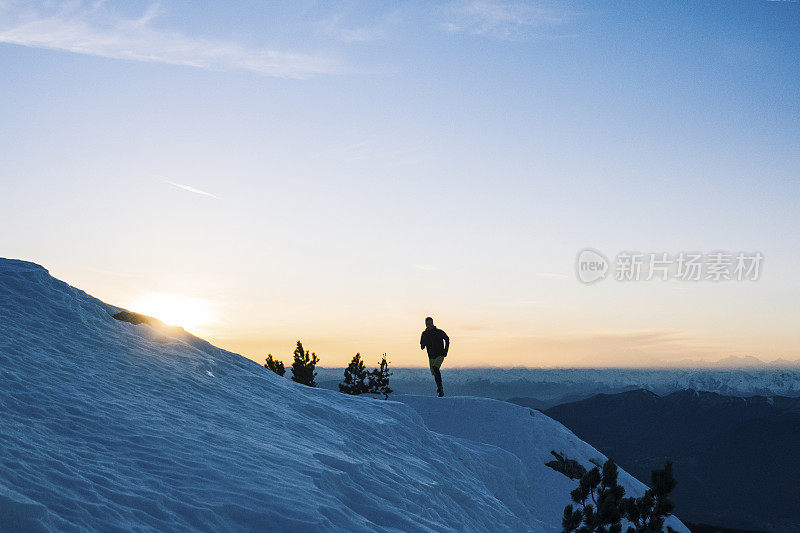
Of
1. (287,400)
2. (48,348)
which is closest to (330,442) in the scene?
(287,400)

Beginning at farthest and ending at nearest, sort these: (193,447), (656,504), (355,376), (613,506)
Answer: (355,376), (656,504), (613,506), (193,447)

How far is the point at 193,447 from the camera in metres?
8.13

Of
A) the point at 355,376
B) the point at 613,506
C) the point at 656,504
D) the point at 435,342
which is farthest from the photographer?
the point at 355,376

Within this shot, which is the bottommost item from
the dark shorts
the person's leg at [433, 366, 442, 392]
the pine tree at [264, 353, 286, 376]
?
the pine tree at [264, 353, 286, 376]

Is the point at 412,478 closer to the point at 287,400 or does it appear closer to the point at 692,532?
the point at 287,400

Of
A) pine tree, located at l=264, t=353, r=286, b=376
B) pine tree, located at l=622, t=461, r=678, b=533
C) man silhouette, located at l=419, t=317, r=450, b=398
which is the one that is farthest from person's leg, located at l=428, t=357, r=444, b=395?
pine tree, located at l=264, t=353, r=286, b=376

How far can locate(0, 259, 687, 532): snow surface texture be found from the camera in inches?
254

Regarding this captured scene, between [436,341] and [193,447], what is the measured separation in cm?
1429

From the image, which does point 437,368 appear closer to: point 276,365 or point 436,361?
point 436,361

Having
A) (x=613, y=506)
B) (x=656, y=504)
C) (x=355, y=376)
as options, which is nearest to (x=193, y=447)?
(x=613, y=506)

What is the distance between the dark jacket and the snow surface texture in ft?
19.3

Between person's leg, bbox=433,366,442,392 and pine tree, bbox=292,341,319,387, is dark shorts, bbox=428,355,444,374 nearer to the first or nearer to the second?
person's leg, bbox=433,366,442,392

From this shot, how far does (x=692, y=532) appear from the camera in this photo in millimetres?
21859

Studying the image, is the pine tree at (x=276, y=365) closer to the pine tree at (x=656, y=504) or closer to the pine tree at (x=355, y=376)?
the pine tree at (x=355, y=376)
